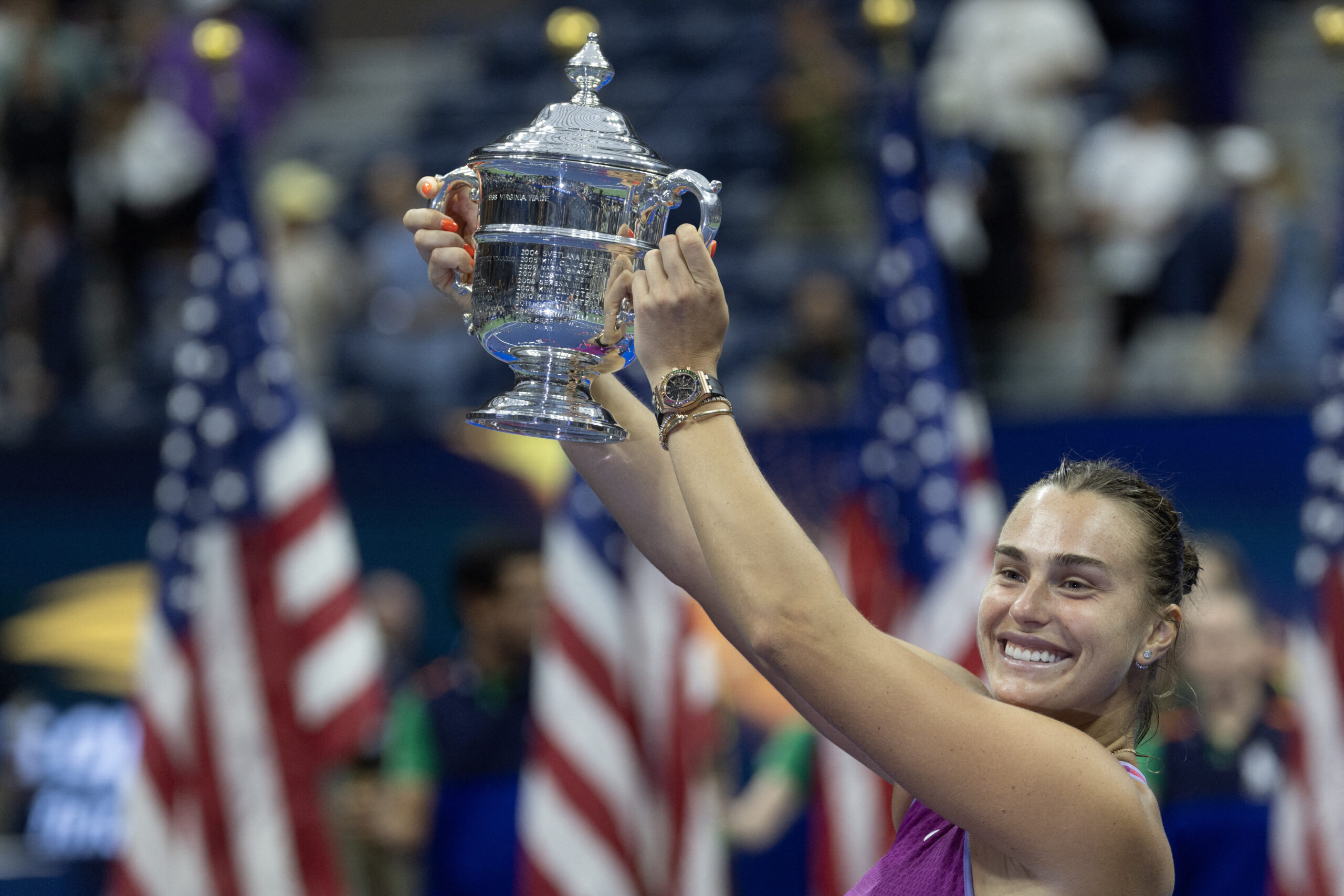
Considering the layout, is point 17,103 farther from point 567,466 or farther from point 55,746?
point 567,466

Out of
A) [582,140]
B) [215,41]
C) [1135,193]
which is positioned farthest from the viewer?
[1135,193]

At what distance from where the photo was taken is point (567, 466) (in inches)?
167

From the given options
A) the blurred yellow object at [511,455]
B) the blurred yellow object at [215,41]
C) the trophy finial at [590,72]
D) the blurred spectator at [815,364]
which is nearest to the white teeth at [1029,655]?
the trophy finial at [590,72]


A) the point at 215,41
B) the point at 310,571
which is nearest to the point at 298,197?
the point at 215,41

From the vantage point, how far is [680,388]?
61.6 inches

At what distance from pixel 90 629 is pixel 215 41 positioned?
3.11 metres

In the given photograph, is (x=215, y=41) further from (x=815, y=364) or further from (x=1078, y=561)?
(x=1078, y=561)

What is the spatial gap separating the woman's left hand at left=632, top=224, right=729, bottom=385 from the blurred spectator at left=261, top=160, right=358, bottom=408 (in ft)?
18.2

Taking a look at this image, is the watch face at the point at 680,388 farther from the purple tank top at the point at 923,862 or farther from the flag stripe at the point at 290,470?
the flag stripe at the point at 290,470

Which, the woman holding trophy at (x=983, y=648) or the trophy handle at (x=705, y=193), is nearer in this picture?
the woman holding trophy at (x=983, y=648)

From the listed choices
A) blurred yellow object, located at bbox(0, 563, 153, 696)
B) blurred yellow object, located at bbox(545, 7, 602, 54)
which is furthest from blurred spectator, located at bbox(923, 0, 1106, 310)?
blurred yellow object, located at bbox(0, 563, 153, 696)

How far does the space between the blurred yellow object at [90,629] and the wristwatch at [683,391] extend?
17.7 ft

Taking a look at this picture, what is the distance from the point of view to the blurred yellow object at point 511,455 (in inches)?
249

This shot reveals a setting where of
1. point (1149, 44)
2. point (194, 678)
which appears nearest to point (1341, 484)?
point (194, 678)
